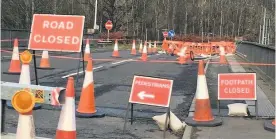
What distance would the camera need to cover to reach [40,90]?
4645 millimetres

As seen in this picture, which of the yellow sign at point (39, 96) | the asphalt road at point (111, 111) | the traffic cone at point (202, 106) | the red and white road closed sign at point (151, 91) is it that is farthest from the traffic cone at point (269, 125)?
the yellow sign at point (39, 96)

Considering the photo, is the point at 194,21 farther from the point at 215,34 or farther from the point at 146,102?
the point at 146,102

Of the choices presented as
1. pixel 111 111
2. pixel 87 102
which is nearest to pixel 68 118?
pixel 87 102

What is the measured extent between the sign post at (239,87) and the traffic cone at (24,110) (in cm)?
440

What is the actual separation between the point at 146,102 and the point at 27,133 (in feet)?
9.64

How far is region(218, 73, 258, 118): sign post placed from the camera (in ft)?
26.8

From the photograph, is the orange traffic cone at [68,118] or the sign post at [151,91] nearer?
the orange traffic cone at [68,118]

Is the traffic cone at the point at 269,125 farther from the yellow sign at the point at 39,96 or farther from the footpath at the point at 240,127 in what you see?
the yellow sign at the point at 39,96

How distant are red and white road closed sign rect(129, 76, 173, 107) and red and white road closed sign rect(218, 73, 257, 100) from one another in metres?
1.47

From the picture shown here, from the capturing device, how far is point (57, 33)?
10156 millimetres

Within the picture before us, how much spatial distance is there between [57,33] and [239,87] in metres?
4.08

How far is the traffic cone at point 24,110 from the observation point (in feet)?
13.7

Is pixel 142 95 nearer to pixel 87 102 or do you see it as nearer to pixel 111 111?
pixel 87 102

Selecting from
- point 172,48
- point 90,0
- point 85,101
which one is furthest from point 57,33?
point 90,0
